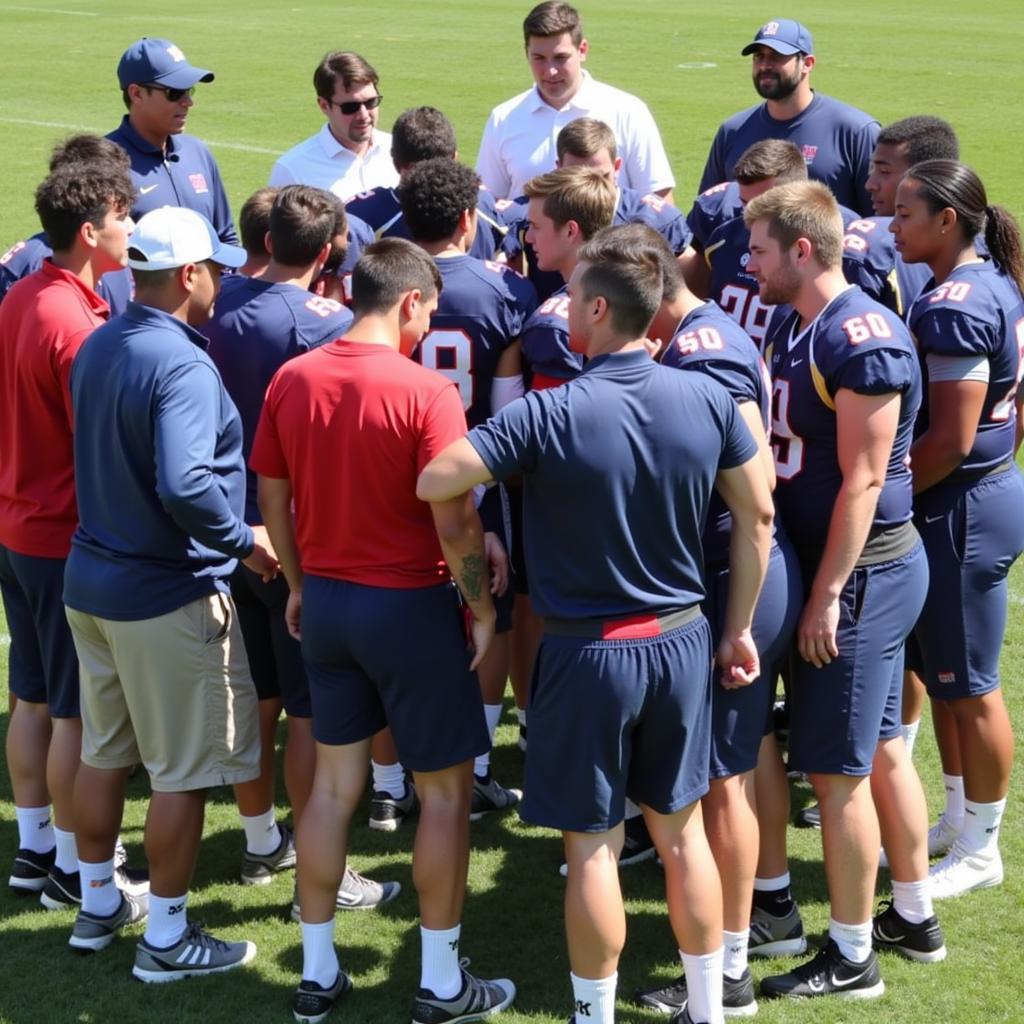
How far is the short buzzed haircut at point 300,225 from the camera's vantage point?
16.2 feet

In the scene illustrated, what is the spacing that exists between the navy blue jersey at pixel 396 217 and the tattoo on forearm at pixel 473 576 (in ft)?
7.32

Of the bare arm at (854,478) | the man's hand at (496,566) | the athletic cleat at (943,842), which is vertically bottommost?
the athletic cleat at (943,842)

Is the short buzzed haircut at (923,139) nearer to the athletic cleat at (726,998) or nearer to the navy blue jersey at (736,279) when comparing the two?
the navy blue jersey at (736,279)

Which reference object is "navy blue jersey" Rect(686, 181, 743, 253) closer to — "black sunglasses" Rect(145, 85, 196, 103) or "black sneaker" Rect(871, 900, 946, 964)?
"black sunglasses" Rect(145, 85, 196, 103)

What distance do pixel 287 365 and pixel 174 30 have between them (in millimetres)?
27323

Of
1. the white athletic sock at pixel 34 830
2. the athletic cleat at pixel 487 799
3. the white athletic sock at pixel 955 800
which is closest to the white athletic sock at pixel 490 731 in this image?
the athletic cleat at pixel 487 799

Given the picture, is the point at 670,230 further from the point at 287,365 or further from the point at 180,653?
the point at 180,653

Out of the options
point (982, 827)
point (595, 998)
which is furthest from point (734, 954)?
point (982, 827)

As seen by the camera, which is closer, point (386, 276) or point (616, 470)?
point (616, 470)

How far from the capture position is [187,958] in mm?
4684

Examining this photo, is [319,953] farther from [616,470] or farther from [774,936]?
[616,470]

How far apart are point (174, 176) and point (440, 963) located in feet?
13.7

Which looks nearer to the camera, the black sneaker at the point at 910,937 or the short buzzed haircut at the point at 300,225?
the black sneaker at the point at 910,937

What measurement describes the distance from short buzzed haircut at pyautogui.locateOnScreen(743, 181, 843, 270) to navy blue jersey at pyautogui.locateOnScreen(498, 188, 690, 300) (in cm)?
161
